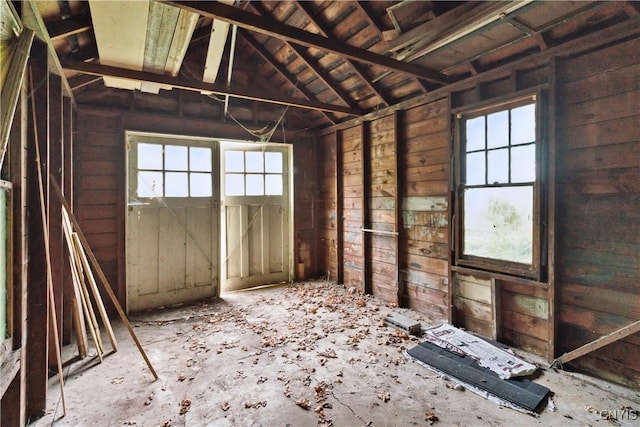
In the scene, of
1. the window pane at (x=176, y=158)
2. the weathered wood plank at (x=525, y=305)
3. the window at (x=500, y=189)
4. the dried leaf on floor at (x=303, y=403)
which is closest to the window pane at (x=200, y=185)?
the window pane at (x=176, y=158)

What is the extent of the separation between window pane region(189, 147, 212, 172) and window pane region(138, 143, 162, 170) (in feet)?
1.24

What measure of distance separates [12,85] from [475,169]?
→ 3.34 metres

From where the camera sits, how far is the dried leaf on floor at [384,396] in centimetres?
203

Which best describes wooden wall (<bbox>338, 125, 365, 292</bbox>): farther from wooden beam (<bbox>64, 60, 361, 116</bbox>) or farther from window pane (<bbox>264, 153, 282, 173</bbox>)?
window pane (<bbox>264, 153, 282, 173</bbox>)

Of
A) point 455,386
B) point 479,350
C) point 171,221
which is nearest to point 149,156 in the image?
point 171,221

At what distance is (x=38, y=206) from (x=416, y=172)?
130 inches

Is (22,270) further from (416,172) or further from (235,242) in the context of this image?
(416,172)

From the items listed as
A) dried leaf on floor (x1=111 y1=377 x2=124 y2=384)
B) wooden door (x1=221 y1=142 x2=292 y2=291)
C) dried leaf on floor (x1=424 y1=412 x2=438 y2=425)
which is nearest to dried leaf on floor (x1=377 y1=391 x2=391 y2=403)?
dried leaf on floor (x1=424 y1=412 x2=438 y2=425)

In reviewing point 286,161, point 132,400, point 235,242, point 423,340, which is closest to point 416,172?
point 423,340

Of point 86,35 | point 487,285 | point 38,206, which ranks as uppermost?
point 86,35

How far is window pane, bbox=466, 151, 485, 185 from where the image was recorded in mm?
2943

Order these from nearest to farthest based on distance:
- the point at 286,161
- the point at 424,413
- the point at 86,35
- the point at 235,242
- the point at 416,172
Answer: the point at 424,413 → the point at 86,35 → the point at 416,172 → the point at 235,242 → the point at 286,161

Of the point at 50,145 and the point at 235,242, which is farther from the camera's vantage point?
the point at 235,242

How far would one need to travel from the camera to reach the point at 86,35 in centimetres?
262
